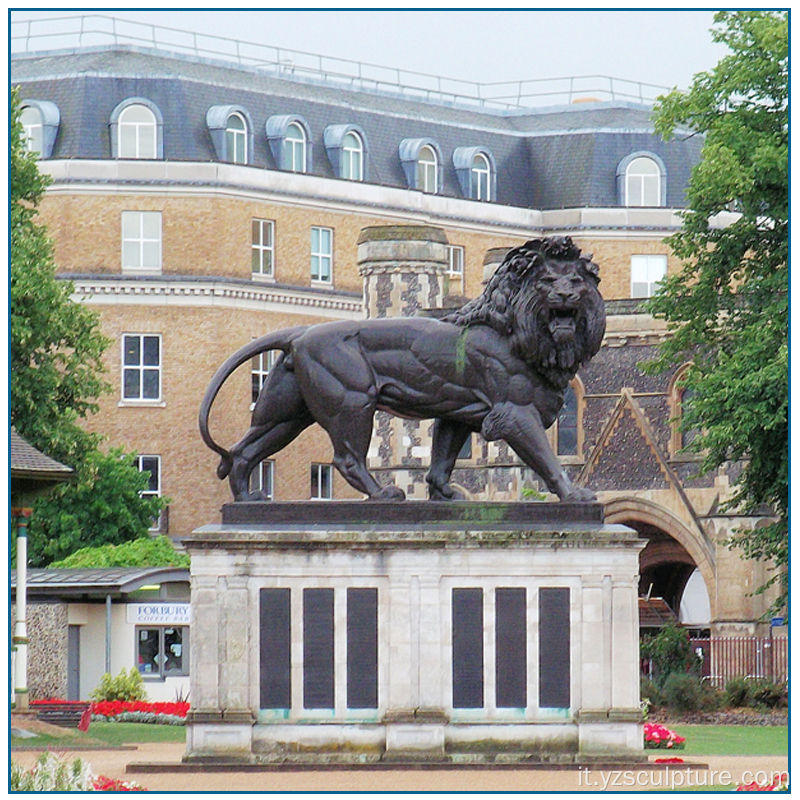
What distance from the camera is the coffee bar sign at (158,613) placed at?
40406mm

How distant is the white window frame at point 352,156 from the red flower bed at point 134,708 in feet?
136

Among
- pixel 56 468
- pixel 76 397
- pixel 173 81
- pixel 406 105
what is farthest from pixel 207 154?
pixel 56 468

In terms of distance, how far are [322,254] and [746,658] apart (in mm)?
27821

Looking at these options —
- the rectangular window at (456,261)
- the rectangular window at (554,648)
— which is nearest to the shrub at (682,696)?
the rectangular window at (554,648)

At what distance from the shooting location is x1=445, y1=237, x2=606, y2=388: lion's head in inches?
904

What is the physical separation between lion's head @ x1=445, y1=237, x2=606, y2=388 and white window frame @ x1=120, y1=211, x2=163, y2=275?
1873 inches

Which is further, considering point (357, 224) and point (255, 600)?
point (357, 224)

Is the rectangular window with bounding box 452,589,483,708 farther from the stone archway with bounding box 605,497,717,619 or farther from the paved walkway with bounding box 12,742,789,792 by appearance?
the stone archway with bounding box 605,497,717,619

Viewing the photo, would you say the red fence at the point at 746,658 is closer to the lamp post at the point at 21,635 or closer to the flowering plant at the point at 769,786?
the lamp post at the point at 21,635

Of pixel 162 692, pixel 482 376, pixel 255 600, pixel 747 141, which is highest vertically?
pixel 747 141

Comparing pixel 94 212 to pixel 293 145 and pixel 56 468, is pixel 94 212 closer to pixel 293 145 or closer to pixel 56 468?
pixel 293 145

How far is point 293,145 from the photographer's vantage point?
241 ft

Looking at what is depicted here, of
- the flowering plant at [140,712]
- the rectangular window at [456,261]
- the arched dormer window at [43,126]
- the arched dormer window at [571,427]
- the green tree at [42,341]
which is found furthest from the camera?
the rectangular window at [456,261]

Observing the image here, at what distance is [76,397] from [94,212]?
23974 millimetres
